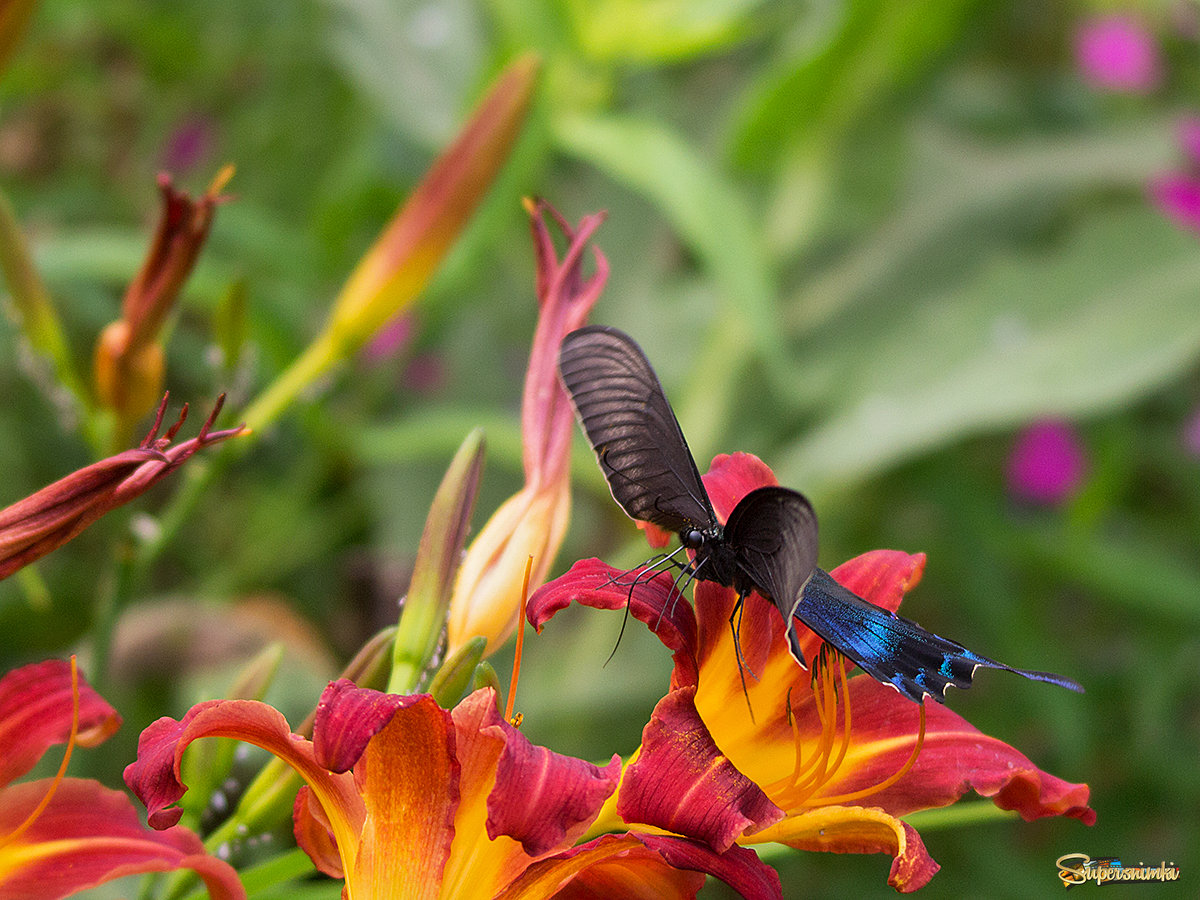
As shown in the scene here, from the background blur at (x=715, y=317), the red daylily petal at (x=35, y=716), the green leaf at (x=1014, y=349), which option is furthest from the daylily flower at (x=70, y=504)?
the green leaf at (x=1014, y=349)

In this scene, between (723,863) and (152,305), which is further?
(152,305)

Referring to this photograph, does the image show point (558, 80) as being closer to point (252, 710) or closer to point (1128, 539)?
point (1128, 539)

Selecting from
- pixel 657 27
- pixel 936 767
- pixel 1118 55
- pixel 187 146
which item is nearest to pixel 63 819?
pixel 936 767

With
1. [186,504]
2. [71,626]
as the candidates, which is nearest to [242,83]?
[71,626]

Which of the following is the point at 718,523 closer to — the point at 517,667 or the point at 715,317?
the point at 517,667

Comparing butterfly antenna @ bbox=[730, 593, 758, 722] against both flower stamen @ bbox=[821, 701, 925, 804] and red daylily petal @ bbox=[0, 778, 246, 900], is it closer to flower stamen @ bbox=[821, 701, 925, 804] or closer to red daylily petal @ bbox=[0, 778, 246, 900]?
flower stamen @ bbox=[821, 701, 925, 804]

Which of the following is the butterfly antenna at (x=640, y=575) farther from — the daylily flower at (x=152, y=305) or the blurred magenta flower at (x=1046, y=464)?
the blurred magenta flower at (x=1046, y=464)
